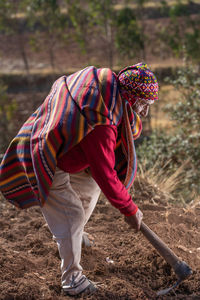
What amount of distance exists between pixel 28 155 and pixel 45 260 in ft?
3.72

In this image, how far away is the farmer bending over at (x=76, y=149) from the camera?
99.3 inches

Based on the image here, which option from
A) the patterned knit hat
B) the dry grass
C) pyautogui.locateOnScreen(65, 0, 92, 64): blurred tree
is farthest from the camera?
pyautogui.locateOnScreen(65, 0, 92, 64): blurred tree

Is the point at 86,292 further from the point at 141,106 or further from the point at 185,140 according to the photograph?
the point at 185,140

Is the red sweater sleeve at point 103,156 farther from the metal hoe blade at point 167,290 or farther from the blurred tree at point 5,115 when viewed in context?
the blurred tree at point 5,115

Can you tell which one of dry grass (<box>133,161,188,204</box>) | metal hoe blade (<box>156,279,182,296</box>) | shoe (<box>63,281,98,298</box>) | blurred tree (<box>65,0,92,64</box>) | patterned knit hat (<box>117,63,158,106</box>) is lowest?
blurred tree (<box>65,0,92,64</box>)

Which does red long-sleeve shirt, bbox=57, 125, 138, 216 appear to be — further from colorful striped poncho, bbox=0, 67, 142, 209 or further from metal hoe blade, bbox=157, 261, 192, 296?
metal hoe blade, bbox=157, 261, 192, 296

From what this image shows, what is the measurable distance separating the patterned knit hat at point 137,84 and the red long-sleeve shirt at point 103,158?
0.26 metres

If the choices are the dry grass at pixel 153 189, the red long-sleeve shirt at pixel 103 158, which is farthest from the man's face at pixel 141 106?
the dry grass at pixel 153 189

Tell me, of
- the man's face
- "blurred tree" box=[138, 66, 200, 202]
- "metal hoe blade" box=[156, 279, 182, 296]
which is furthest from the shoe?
"blurred tree" box=[138, 66, 200, 202]

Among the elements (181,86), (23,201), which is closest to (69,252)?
(23,201)

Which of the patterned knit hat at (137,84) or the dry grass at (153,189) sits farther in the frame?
the dry grass at (153,189)

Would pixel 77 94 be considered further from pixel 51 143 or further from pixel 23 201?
pixel 23 201

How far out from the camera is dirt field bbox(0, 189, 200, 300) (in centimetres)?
299

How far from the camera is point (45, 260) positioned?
137 inches
